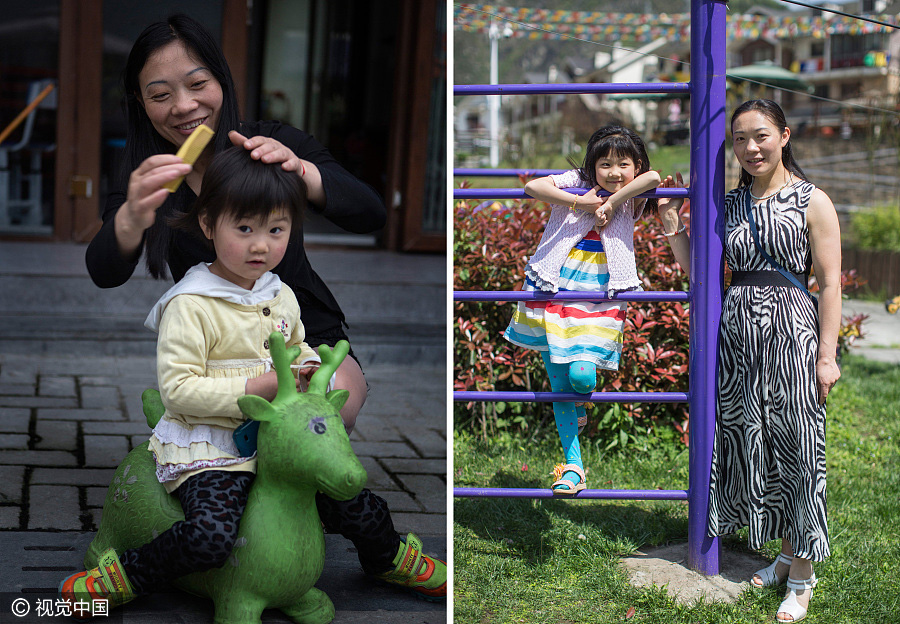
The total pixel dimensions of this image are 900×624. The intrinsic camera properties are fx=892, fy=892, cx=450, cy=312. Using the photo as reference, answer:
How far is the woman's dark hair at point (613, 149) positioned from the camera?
9.33ft

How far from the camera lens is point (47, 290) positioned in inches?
224

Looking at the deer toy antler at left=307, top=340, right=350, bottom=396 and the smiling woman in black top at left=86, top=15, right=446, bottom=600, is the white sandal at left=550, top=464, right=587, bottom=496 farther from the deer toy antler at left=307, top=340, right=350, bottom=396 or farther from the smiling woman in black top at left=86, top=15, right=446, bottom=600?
the deer toy antler at left=307, top=340, right=350, bottom=396

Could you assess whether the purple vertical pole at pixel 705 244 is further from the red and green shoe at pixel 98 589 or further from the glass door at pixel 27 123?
the glass door at pixel 27 123

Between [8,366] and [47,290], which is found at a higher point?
[47,290]

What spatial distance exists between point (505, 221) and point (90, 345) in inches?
104

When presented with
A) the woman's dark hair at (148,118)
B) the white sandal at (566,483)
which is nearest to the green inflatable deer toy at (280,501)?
the woman's dark hair at (148,118)

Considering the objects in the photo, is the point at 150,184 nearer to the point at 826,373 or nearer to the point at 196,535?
the point at 196,535

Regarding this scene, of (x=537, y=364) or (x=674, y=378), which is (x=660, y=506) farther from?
(x=537, y=364)

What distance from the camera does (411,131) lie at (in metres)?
7.45

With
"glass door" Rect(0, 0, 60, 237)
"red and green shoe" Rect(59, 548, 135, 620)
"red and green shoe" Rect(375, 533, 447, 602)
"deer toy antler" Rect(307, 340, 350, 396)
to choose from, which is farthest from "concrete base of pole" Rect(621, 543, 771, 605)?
"glass door" Rect(0, 0, 60, 237)

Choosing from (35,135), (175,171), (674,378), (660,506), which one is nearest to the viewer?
(175,171)

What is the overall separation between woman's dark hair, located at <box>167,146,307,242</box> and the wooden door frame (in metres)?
5.24

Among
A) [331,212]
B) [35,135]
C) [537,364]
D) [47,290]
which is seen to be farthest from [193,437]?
[35,135]

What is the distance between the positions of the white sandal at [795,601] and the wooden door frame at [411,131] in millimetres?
5066
